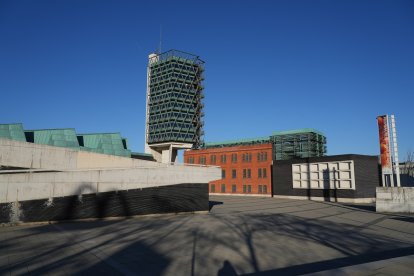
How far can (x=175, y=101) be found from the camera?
3920 inches

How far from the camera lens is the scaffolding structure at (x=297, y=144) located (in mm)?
115875

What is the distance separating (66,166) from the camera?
23.5m

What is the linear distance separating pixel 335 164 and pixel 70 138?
40373mm

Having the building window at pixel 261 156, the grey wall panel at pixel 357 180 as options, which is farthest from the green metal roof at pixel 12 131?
the grey wall panel at pixel 357 180

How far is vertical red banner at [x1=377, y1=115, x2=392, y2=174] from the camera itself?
1291 inches

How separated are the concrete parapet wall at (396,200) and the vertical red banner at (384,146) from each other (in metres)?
2.19

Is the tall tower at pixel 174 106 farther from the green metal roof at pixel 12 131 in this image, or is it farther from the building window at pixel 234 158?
the green metal roof at pixel 12 131

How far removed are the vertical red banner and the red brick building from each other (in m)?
27.3

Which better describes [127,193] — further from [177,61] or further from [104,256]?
[177,61]

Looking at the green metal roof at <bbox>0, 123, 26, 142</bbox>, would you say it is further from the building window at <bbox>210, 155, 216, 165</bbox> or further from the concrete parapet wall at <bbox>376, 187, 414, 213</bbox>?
the concrete parapet wall at <bbox>376, 187, 414, 213</bbox>

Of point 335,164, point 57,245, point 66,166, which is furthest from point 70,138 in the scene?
point 335,164

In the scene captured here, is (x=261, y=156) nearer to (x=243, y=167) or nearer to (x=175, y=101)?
(x=243, y=167)

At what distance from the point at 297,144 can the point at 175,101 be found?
51.4 m

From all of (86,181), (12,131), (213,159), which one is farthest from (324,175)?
(12,131)
